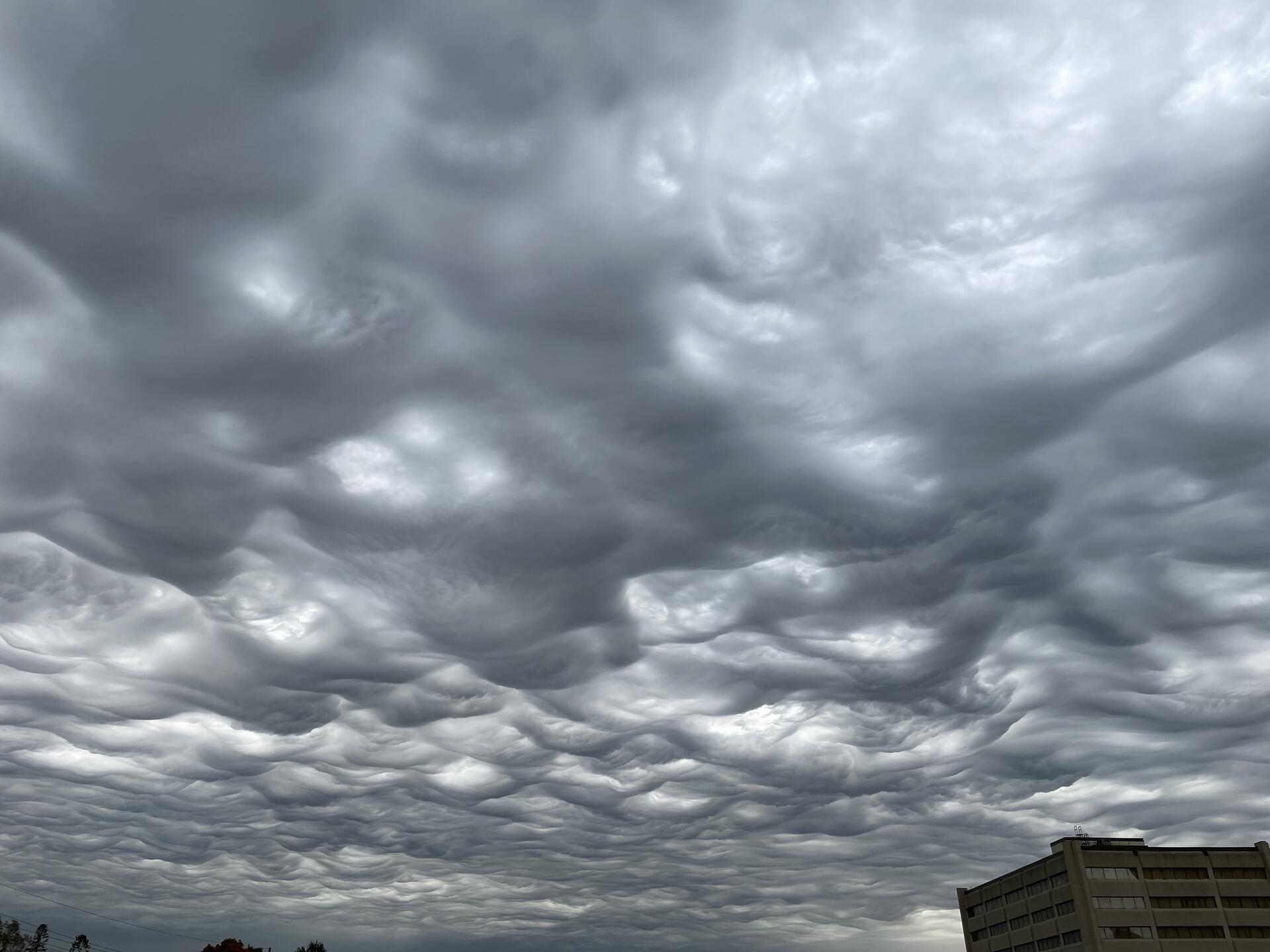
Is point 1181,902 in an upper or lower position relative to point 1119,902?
upper

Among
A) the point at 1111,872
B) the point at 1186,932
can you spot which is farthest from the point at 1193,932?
the point at 1111,872

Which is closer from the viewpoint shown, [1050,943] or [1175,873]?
[1175,873]

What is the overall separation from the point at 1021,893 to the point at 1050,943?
395 inches

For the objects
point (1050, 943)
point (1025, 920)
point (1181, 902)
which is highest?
point (1181, 902)

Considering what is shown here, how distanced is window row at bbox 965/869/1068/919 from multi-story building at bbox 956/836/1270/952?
12.1 inches

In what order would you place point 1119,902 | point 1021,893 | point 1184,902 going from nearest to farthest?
point 1119,902 → point 1184,902 → point 1021,893

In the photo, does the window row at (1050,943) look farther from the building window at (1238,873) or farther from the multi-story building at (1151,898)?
the building window at (1238,873)

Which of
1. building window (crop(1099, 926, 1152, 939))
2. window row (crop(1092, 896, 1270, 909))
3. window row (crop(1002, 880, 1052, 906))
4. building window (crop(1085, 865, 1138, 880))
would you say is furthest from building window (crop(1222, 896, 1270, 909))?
window row (crop(1002, 880, 1052, 906))

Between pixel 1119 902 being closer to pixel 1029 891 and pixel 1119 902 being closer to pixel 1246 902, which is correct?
pixel 1029 891

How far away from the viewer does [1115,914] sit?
129 m

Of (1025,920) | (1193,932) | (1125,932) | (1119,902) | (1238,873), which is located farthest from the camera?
(1025,920)

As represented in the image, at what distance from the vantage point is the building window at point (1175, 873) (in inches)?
5246

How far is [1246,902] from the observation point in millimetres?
133500

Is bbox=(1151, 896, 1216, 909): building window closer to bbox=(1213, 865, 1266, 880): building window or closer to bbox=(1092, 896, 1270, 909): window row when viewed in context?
bbox=(1092, 896, 1270, 909): window row
